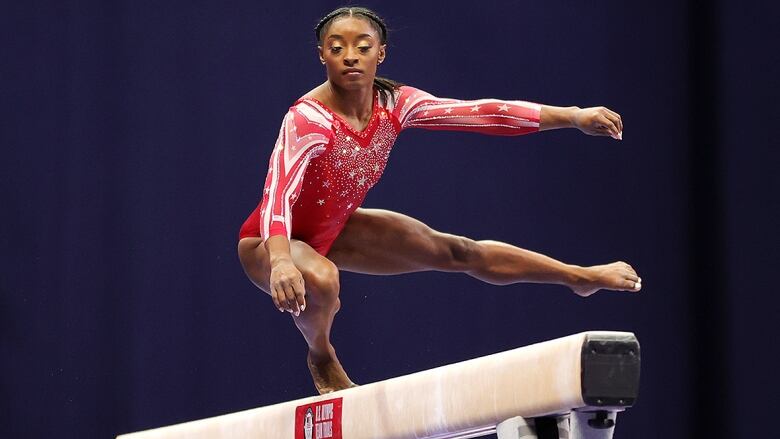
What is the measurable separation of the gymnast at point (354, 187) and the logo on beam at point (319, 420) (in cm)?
25

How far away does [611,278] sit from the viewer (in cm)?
346

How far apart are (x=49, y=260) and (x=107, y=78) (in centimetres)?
83

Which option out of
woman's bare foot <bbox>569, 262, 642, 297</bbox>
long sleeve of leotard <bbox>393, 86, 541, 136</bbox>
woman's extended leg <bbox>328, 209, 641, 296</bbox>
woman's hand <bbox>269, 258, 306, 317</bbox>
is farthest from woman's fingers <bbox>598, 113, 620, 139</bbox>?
woman's hand <bbox>269, 258, 306, 317</bbox>

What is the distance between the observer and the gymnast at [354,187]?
313cm

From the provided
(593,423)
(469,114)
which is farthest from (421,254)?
(593,423)

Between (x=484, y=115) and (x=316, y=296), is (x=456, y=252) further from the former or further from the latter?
(x=316, y=296)

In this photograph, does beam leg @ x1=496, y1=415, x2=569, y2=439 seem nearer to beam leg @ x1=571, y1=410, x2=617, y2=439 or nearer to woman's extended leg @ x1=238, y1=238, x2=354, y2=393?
beam leg @ x1=571, y1=410, x2=617, y2=439

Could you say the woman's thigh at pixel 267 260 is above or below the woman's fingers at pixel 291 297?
above

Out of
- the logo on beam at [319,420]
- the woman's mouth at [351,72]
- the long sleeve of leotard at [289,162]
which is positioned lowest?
the logo on beam at [319,420]

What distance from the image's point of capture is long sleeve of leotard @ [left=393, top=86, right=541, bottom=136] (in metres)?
3.34

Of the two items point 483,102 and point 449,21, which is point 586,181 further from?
point 483,102

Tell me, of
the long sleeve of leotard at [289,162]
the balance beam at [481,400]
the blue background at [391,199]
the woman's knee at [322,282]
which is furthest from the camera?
the blue background at [391,199]

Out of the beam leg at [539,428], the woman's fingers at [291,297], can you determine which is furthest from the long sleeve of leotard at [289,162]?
the beam leg at [539,428]

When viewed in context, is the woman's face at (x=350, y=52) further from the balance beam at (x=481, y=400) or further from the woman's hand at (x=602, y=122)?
the balance beam at (x=481, y=400)
